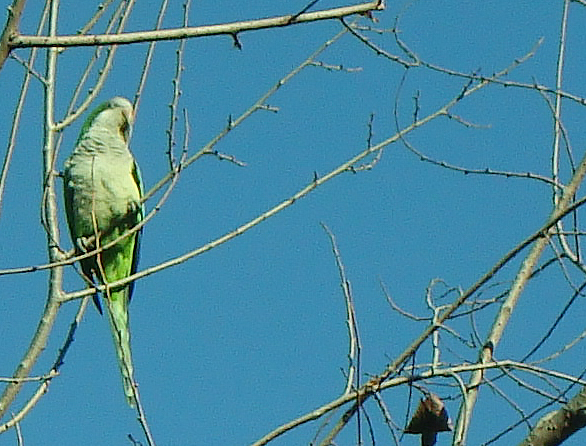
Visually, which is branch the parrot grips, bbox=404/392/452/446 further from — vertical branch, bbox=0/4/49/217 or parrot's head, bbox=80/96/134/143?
parrot's head, bbox=80/96/134/143

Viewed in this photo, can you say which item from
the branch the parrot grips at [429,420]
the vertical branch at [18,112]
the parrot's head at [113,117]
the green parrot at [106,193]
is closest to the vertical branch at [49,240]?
the vertical branch at [18,112]

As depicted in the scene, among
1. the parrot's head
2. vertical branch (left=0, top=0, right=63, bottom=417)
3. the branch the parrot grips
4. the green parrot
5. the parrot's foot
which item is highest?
the parrot's head

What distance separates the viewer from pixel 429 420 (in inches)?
106

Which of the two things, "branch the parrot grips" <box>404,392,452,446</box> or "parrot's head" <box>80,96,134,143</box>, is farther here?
"parrot's head" <box>80,96,134,143</box>

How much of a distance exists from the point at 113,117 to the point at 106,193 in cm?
57

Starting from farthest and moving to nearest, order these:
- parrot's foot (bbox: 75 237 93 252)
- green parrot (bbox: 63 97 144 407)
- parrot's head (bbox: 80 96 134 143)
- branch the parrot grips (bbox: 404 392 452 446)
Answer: parrot's head (bbox: 80 96 134 143) → green parrot (bbox: 63 97 144 407) → parrot's foot (bbox: 75 237 93 252) → branch the parrot grips (bbox: 404 392 452 446)

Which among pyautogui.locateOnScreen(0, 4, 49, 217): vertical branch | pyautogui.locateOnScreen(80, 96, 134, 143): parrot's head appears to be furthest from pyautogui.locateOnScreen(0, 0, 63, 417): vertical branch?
pyautogui.locateOnScreen(80, 96, 134, 143): parrot's head

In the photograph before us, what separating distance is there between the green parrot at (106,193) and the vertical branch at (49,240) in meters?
1.71

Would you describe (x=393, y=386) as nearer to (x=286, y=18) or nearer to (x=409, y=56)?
(x=286, y=18)

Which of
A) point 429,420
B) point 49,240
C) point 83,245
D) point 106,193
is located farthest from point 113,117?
point 429,420

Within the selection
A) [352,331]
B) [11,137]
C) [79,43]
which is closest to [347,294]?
[352,331]

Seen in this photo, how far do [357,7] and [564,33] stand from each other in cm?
216

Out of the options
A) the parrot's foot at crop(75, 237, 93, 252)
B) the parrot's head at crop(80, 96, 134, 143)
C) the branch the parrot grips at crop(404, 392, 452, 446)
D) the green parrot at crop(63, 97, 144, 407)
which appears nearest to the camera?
the branch the parrot grips at crop(404, 392, 452, 446)

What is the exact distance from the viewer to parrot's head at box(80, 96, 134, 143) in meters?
6.02
